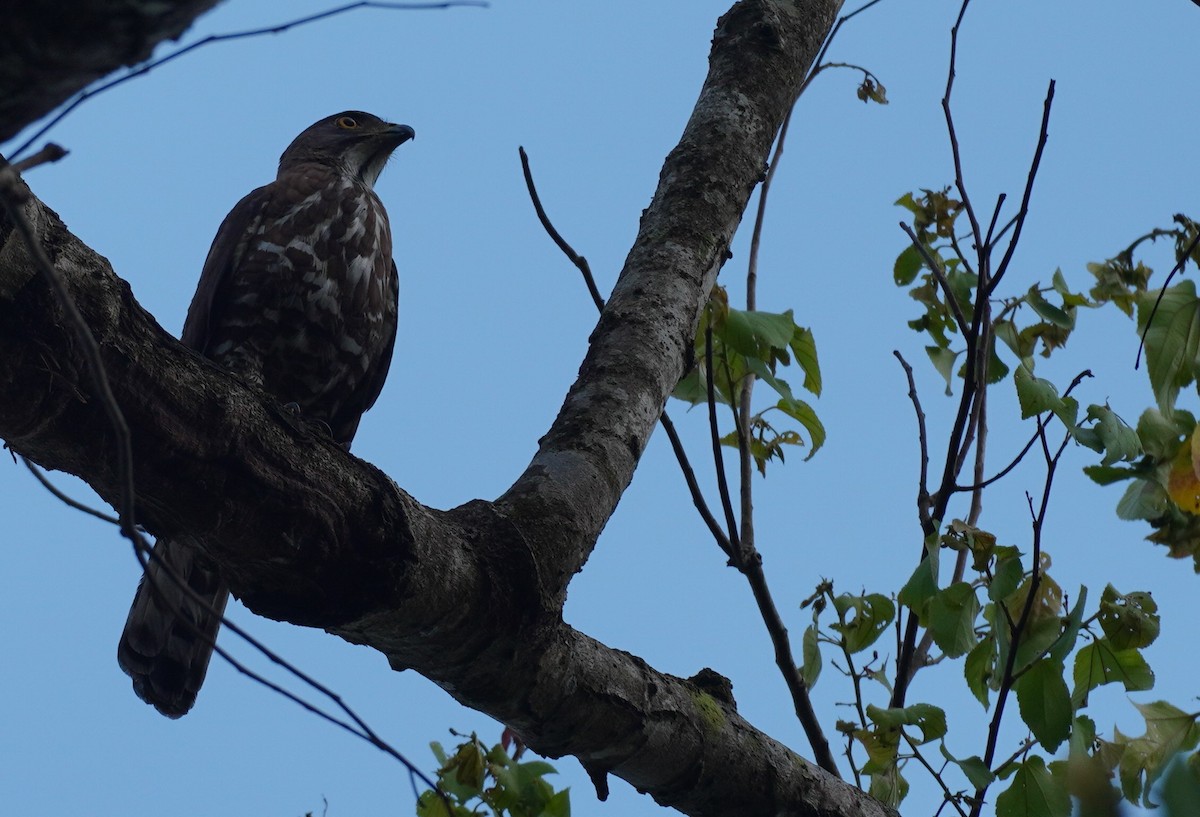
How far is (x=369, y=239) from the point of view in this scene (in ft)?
13.9

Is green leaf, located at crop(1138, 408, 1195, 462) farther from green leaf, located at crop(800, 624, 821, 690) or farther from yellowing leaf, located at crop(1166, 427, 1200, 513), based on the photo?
green leaf, located at crop(800, 624, 821, 690)

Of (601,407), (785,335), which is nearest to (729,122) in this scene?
(785,335)

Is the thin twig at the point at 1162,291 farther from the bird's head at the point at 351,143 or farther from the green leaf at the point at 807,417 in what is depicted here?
the bird's head at the point at 351,143

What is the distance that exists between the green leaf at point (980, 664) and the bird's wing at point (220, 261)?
2478mm

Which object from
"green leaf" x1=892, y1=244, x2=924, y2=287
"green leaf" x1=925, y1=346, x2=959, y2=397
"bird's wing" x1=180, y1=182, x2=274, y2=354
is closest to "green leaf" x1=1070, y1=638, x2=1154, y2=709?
"green leaf" x1=925, y1=346, x2=959, y2=397

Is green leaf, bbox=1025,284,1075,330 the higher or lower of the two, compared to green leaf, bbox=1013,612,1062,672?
higher

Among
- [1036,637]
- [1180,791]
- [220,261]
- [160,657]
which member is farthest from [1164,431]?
[220,261]

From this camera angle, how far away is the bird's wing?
3840mm

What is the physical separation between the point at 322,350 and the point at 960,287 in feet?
6.66

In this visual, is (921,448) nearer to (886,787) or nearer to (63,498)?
(886,787)

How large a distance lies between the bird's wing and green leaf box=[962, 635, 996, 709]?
2478 mm

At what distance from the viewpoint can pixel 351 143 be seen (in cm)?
516

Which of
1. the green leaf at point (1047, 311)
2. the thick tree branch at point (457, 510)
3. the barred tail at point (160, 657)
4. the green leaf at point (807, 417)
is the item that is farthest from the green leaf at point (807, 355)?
the barred tail at point (160, 657)

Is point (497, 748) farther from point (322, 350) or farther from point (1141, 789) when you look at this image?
point (322, 350)
